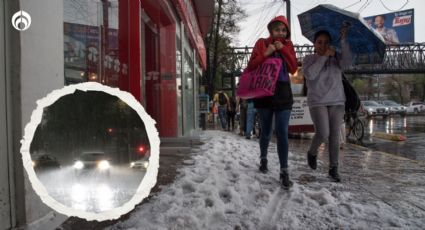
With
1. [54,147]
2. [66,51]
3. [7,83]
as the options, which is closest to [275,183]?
[66,51]

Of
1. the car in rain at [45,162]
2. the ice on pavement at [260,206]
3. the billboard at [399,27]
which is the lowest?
the ice on pavement at [260,206]

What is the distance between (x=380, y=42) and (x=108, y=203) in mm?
4179

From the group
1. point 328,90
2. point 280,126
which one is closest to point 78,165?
point 280,126

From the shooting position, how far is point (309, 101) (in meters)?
4.87

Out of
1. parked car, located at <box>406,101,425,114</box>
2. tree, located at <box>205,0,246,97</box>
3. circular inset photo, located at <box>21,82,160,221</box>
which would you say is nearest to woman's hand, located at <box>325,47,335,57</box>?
circular inset photo, located at <box>21,82,160,221</box>

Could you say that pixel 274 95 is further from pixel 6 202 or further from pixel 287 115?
pixel 6 202

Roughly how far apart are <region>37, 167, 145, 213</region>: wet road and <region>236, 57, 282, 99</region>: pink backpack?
283cm

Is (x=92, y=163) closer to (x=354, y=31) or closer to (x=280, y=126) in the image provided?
(x=280, y=126)

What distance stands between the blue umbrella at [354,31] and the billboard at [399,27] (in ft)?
186

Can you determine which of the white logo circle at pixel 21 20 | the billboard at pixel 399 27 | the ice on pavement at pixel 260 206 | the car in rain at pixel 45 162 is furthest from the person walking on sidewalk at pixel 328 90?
the billboard at pixel 399 27

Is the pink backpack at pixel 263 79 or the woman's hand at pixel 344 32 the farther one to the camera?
the woman's hand at pixel 344 32

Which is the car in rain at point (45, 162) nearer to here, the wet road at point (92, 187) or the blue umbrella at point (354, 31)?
the wet road at point (92, 187)

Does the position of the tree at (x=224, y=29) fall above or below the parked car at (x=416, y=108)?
above

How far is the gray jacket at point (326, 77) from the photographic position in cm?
473
